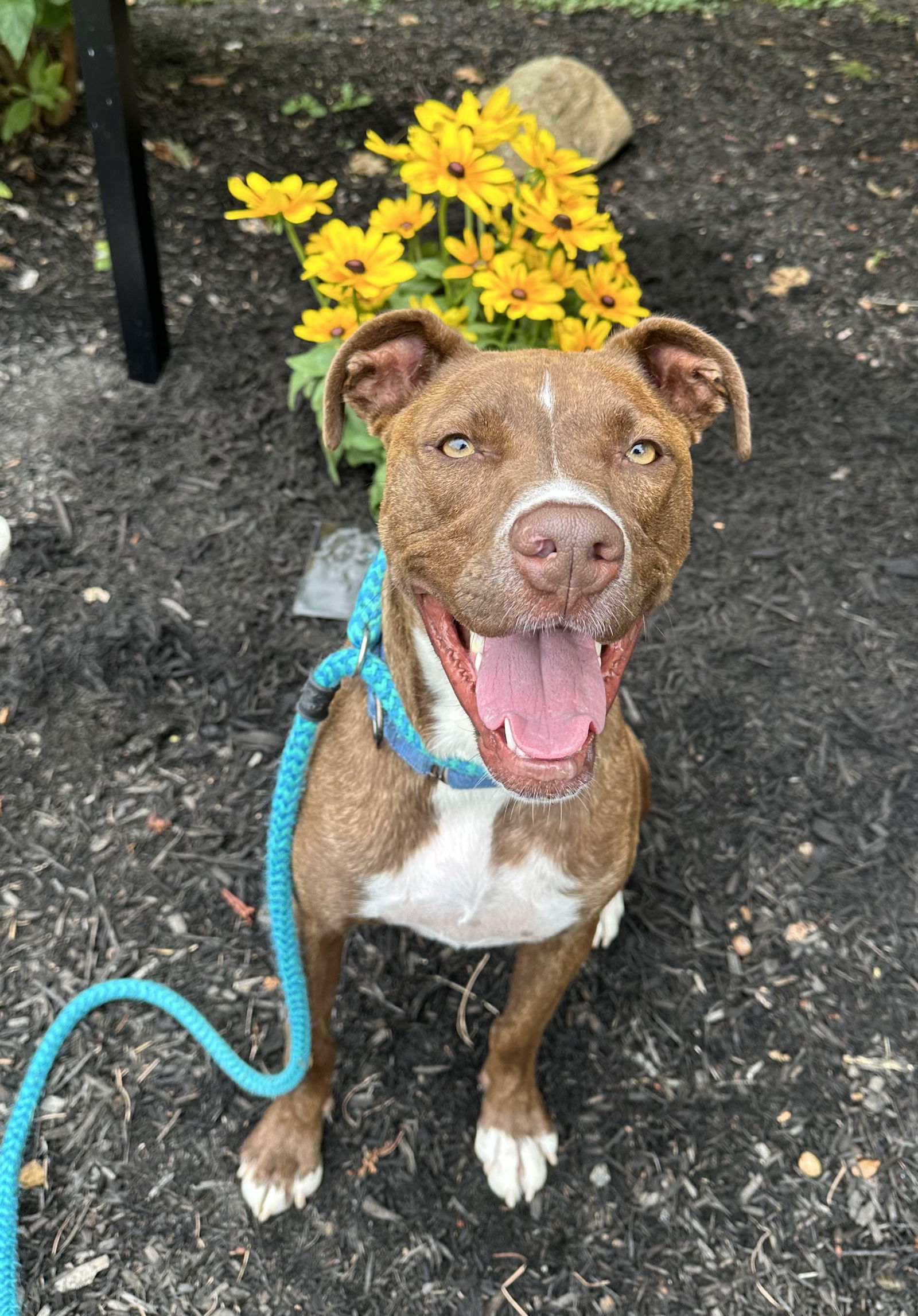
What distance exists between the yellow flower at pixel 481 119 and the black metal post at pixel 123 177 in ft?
4.33

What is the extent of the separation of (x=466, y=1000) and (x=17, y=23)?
13.2 ft

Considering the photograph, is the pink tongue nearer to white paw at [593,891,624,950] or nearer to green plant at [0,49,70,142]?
white paw at [593,891,624,950]

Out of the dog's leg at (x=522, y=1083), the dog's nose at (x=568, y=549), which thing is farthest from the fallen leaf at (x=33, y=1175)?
the dog's nose at (x=568, y=549)

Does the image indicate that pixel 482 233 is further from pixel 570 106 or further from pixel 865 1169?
pixel 865 1169

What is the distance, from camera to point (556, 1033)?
3197 millimetres

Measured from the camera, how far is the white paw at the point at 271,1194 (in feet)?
9.04

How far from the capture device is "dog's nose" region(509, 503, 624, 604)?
1788 millimetres

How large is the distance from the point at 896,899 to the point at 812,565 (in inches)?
59.5

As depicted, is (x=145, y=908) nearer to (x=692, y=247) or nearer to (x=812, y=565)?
(x=812, y=565)

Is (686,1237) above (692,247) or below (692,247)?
below

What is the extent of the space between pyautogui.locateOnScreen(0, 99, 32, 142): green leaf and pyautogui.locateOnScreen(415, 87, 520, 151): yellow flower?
9.38 ft

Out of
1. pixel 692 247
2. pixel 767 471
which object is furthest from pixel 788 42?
pixel 767 471

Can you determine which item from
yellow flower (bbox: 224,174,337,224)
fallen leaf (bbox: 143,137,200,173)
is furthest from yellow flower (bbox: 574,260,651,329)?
fallen leaf (bbox: 143,137,200,173)

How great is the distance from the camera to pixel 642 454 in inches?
84.2
